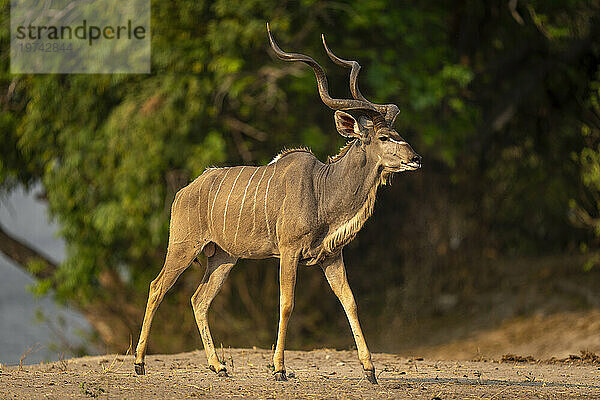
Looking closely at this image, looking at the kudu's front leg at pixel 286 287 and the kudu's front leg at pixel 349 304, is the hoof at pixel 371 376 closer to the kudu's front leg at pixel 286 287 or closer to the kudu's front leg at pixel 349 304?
the kudu's front leg at pixel 349 304

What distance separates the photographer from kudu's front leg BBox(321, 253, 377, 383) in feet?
23.0

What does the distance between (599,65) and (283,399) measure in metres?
10.9

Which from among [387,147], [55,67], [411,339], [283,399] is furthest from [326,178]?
[411,339]

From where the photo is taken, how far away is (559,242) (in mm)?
17469

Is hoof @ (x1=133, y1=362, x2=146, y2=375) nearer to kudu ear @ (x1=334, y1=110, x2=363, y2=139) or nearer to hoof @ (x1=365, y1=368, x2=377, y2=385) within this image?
hoof @ (x1=365, y1=368, x2=377, y2=385)

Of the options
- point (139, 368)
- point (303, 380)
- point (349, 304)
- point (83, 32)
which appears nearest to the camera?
point (349, 304)

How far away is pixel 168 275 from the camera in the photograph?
7.61 m

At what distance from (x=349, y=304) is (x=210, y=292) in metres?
1.27

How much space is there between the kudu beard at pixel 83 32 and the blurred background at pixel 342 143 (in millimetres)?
353

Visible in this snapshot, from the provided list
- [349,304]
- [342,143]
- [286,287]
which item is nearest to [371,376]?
[349,304]

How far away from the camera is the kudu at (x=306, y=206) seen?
6930mm

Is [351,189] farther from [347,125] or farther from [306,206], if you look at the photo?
[347,125]

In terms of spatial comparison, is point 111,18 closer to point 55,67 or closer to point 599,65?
point 55,67

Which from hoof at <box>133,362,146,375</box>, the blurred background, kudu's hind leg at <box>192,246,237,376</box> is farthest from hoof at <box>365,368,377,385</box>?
the blurred background
